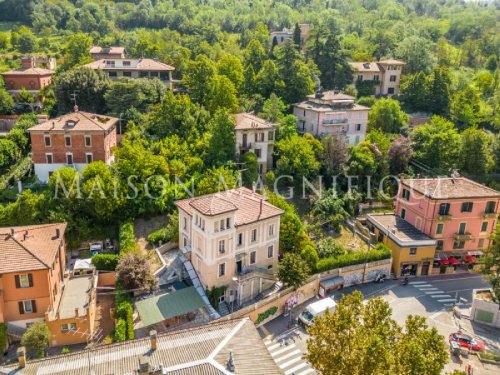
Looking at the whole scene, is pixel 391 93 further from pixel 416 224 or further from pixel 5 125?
pixel 5 125

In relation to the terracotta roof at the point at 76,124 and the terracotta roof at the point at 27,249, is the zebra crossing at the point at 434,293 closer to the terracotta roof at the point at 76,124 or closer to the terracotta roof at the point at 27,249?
the terracotta roof at the point at 27,249

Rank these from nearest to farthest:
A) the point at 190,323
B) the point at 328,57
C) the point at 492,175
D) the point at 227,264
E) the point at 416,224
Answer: the point at 190,323 < the point at 227,264 < the point at 416,224 < the point at 492,175 < the point at 328,57

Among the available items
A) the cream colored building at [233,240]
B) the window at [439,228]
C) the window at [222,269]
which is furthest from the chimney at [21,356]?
the window at [439,228]

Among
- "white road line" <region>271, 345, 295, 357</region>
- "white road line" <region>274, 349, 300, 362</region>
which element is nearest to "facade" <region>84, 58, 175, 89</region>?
"white road line" <region>271, 345, 295, 357</region>

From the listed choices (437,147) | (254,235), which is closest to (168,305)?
(254,235)

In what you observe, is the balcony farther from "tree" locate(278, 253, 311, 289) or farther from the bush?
the bush

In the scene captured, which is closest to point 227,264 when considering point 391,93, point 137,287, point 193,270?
point 193,270
